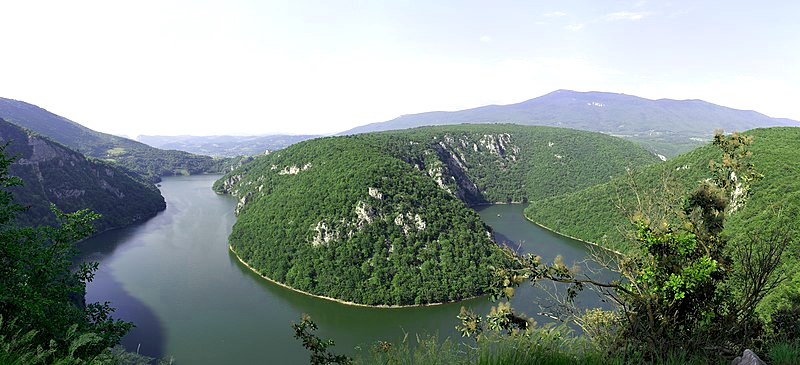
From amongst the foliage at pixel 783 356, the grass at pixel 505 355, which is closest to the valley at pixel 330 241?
the foliage at pixel 783 356

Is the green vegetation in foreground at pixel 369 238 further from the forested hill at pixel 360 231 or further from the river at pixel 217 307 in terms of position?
the river at pixel 217 307

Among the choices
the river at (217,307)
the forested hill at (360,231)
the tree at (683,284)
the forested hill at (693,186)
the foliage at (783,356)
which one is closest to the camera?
the foliage at (783,356)

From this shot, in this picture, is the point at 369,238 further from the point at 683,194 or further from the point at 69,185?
the point at 69,185

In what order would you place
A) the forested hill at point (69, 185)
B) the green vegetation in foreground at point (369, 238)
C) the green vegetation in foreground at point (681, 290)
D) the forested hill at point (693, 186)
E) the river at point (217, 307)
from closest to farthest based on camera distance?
the green vegetation in foreground at point (681, 290)
the forested hill at point (693, 186)
the river at point (217, 307)
the green vegetation in foreground at point (369, 238)
the forested hill at point (69, 185)

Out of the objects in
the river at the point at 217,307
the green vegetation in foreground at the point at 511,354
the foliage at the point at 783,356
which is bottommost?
the river at the point at 217,307

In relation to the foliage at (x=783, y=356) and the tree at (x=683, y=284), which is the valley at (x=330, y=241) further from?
the foliage at (x=783, y=356)

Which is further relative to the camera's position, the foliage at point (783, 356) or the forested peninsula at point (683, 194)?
the forested peninsula at point (683, 194)

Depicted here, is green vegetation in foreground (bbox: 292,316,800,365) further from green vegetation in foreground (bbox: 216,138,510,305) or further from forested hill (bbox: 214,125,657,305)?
green vegetation in foreground (bbox: 216,138,510,305)

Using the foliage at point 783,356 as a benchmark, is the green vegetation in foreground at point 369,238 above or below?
below
